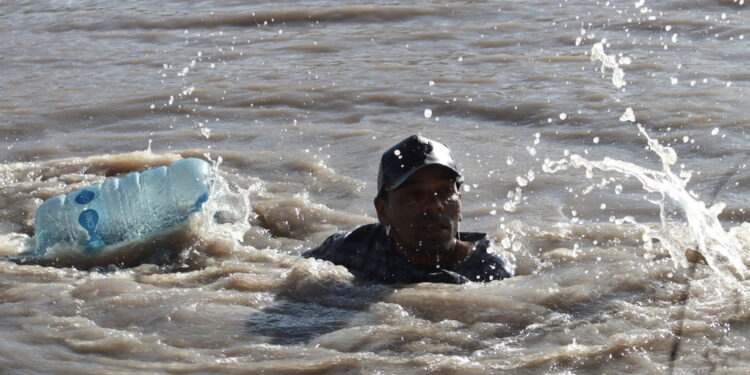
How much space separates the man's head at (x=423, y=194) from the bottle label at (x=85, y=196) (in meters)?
1.87

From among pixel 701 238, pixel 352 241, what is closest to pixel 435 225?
pixel 352 241

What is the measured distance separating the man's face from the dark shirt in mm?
157

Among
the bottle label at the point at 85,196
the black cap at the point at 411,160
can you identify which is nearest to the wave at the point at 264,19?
the bottle label at the point at 85,196

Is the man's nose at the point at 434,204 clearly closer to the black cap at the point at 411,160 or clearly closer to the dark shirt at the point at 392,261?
the black cap at the point at 411,160

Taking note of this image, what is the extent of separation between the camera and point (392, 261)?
17.5 feet

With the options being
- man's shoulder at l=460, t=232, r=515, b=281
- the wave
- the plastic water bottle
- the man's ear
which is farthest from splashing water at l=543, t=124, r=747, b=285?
the wave

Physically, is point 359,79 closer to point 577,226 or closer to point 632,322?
point 577,226

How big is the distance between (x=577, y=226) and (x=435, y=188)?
1.46 meters

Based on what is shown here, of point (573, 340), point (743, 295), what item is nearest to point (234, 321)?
point (573, 340)

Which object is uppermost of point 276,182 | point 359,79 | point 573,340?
point 359,79

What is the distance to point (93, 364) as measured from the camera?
4270 mm

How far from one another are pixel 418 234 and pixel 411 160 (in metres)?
0.33

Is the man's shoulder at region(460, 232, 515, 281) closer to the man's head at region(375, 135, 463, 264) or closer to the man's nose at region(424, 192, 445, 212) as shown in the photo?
the man's head at region(375, 135, 463, 264)

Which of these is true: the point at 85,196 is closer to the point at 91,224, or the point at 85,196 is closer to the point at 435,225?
the point at 91,224
